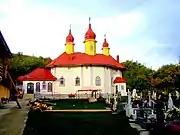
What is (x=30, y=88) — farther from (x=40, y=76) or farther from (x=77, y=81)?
(x=77, y=81)

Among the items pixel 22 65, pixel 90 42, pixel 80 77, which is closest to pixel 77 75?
pixel 80 77

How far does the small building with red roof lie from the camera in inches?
2359

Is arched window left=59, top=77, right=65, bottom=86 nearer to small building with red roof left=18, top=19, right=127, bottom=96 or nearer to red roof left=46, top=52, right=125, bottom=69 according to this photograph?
small building with red roof left=18, top=19, right=127, bottom=96

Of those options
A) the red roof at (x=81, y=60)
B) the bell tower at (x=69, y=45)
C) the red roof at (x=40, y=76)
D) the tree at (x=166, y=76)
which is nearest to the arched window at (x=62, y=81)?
the red roof at (x=40, y=76)

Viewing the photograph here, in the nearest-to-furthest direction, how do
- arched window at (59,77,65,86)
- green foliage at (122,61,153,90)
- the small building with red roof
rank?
1. the small building with red roof
2. arched window at (59,77,65,86)
3. green foliage at (122,61,153,90)

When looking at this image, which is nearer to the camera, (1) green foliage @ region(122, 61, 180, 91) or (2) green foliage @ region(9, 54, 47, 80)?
(1) green foliage @ region(122, 61, 180, 91)

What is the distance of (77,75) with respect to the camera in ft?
200

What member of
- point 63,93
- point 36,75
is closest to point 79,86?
point 63,93

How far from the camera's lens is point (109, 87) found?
62188mm

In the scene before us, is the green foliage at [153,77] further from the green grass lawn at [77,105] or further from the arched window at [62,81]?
the arched window at [62,81]

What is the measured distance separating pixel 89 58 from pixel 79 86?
485 cm

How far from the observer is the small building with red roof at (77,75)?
59.9 metres

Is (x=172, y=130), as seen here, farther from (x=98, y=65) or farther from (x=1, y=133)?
(x=98, y=65)

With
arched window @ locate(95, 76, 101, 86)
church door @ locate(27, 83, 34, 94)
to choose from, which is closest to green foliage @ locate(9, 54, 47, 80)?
church door @ locate(27, 83, 34, 94)
